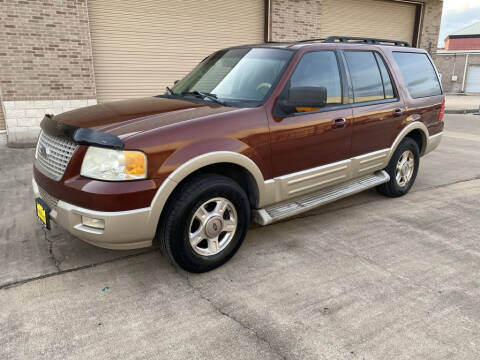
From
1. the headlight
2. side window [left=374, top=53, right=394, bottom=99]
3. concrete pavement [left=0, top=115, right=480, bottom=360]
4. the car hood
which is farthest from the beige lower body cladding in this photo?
side window [left=374, top=53, right=394, bottom=99]

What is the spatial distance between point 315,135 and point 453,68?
32807mm

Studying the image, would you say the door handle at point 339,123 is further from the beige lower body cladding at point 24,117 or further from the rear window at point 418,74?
the beige lower body cladding at point 24,117

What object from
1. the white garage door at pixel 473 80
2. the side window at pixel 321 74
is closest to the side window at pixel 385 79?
the side window at pixel 321 74

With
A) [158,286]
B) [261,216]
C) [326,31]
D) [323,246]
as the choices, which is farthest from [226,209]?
[326,31]

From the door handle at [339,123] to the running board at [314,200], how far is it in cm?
69

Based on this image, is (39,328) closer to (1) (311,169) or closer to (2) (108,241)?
(2) (108,241)

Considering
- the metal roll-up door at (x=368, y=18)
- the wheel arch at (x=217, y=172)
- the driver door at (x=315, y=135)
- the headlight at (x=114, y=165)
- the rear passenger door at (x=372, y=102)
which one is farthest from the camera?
the metal roll-up door at (x=368, y=18)

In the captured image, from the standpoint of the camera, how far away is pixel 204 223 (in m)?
3.15

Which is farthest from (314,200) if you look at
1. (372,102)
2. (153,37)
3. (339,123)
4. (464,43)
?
(464,43)

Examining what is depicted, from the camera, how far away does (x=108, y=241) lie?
9.20ft

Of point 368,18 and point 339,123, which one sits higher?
point 368,18

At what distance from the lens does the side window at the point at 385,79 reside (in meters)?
4.63

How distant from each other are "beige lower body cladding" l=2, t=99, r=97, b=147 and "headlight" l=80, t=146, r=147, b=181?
6.26 metres

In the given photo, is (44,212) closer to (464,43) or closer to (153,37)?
(153,37)
